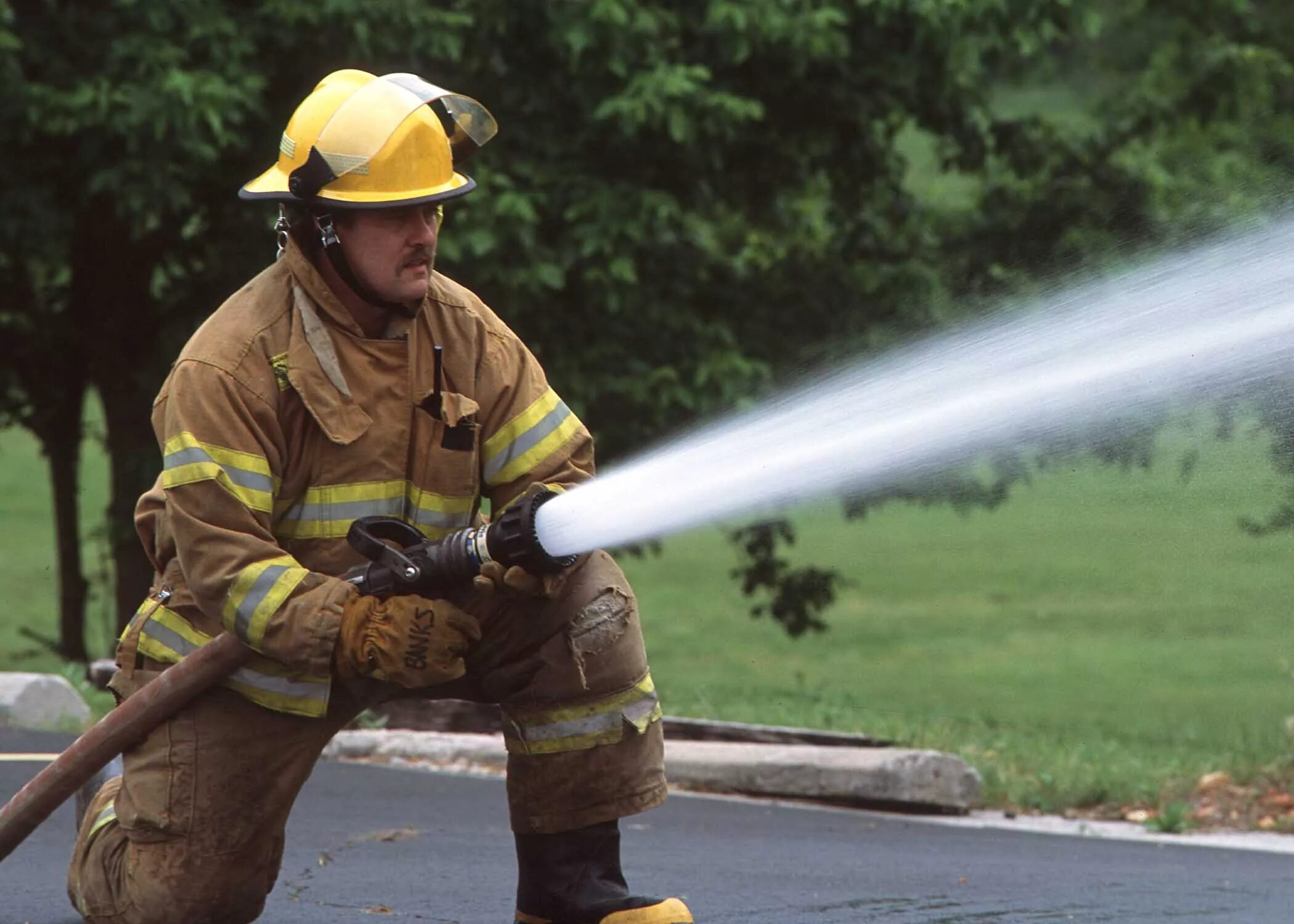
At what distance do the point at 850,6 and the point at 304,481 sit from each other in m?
5.60

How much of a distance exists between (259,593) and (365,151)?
2.63 feet

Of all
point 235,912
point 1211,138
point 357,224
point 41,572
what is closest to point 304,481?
point 357,224

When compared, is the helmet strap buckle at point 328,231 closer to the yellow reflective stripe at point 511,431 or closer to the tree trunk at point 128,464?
the yellow reflective stripe at point 511,431

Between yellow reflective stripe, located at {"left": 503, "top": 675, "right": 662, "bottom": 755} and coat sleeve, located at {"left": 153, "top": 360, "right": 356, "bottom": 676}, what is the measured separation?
1.38 feet

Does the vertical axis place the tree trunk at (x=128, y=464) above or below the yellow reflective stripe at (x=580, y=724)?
above

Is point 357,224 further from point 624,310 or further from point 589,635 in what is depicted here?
point 624,310

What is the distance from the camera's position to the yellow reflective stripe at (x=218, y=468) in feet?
11.3

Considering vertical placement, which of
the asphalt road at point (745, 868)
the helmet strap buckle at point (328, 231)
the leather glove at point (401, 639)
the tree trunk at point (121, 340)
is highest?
the tree trunk at point (121, 340)

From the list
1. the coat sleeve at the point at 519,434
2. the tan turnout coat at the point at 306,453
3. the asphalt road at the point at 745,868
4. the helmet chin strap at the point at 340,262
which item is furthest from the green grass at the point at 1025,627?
the helmet chin strap at the point at 340,262

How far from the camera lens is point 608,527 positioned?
11.3ft

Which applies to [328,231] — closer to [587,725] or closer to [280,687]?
[280,687]

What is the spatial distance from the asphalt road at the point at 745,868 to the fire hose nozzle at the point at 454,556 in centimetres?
123

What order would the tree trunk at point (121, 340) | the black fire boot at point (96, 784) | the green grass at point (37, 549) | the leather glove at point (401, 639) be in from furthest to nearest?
the green grass at point (37, 549) < the tree trunk at point (121, 340) < the black fire boot at point (96, 784) < the leather glove at point (401, 639)

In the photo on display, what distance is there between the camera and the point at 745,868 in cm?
508
